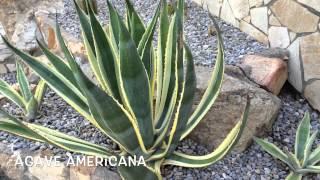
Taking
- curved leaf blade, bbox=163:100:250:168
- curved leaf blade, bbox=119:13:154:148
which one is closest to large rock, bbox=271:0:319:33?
curved leaf blade, bbox=163:100:250:168

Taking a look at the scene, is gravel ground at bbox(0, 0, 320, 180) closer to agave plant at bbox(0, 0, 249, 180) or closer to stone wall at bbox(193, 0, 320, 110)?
stone wall at bbox(193, 0, 320, 110)

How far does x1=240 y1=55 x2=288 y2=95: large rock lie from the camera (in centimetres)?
199

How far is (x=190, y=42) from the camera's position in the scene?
2.48 meters

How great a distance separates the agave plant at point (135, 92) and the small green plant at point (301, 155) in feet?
1.21

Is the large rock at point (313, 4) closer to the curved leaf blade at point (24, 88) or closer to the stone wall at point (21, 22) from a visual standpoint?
the curved leaf blade at point (24, 88)

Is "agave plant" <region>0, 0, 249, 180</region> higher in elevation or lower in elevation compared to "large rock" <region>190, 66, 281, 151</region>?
higher

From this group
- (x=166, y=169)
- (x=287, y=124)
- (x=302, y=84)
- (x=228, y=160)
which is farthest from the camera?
(x=302, y=84)

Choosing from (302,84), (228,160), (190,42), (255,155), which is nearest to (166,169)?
(228,160)

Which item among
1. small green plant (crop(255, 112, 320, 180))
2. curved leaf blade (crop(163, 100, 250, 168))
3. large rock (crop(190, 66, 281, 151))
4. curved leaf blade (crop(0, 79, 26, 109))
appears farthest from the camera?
curved leaf blade (crop(0, 79, 26, 109))

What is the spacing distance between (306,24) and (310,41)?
0.09m

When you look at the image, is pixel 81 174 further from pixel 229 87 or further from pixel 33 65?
pixel 229 87

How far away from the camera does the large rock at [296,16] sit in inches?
78.7

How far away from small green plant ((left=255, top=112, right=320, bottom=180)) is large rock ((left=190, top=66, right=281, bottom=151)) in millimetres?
118

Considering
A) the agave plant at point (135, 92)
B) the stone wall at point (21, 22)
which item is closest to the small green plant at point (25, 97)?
the agave plant at point (135, 92)
